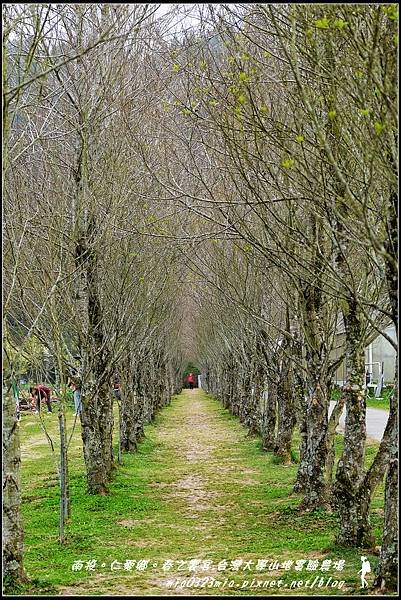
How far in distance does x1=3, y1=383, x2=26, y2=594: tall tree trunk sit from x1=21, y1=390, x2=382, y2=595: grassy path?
1.18 feet

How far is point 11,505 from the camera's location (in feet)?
25.1

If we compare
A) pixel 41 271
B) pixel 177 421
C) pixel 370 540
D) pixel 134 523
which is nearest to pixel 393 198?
pixel 370 540

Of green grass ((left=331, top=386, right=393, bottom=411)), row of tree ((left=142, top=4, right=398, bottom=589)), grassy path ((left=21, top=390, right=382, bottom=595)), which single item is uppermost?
row of tree ((left=142, top=4, right=398, bottom=589))

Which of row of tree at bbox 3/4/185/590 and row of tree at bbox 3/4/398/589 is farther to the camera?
row of tree at bbox 3/4/185/590

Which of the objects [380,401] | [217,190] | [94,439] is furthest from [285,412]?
[380,401]

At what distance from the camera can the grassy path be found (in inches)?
320

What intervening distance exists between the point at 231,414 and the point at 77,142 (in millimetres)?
24118

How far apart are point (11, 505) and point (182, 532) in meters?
3.76

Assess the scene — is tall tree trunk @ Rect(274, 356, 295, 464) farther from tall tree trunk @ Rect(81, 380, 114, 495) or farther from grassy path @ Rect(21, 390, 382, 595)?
tall tree trunk @ Rect(81, 380, 114, 495)

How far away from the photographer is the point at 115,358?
46.2ft

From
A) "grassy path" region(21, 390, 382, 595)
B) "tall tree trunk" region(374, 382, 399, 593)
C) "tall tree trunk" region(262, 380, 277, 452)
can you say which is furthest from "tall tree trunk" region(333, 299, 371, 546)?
"tall tree trunk" region(262, 380, 277, 452)

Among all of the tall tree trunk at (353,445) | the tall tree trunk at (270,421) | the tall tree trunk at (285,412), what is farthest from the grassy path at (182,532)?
the tall tree trunk at (270,421)

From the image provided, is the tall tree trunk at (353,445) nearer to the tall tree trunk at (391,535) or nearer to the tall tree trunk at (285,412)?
the tall tree trunk at (391,535)

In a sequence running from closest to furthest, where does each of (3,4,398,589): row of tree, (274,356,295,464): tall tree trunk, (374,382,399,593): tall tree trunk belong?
(374,382,399,593): tall tree trunk, (3,4,398,589): row of tree, (274,356,295,464): tall tree trunk
